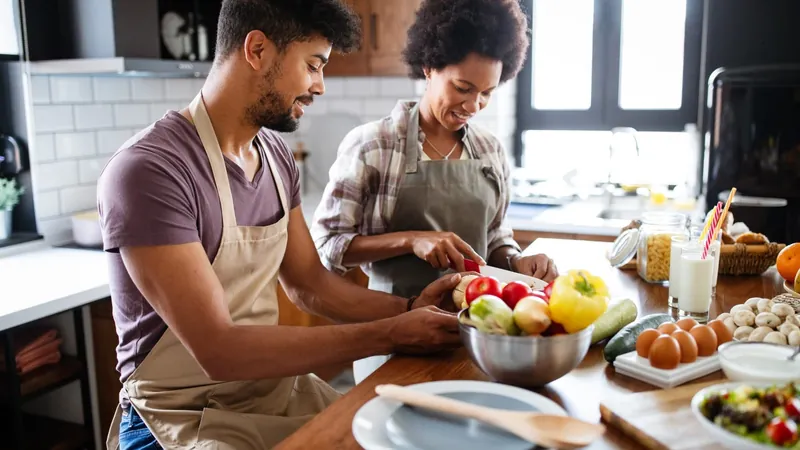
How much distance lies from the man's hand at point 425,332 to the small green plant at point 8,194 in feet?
6.51

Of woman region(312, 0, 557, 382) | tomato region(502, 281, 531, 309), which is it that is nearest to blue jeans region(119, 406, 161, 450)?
woman region(312, 0, 557, 382)

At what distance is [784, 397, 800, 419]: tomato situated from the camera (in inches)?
38.1

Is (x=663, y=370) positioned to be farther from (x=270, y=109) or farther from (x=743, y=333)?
(x=270, y=109)

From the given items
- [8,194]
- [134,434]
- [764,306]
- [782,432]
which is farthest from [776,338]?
[8,194]

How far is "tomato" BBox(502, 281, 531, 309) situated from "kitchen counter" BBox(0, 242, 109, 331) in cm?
144

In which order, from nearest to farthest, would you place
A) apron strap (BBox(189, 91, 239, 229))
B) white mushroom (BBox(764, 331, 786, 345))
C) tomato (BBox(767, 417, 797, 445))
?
tomato (BBox(767, 417, 797, 445)) → white mushroom (BBox(764, 331, 786, 345)) → apron strap (BBox(189, 91, 239, 229))

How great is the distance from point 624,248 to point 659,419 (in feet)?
3.27

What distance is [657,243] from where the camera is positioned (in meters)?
1.93

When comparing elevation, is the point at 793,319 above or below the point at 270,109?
below

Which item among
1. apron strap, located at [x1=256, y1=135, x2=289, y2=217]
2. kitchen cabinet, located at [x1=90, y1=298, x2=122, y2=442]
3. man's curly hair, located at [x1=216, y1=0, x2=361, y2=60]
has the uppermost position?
man's curly hair, located at [x1=216, y1=0, x2=361, y2=60]

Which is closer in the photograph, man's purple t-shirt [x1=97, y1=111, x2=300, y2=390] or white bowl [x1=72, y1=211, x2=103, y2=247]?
man's purple t-shirt [x1=97, y1=111, x2=300, y2=390]

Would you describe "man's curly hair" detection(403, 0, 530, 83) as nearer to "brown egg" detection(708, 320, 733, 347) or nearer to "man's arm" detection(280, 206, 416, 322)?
"man's arm" detection(280, 206, 416, 322)

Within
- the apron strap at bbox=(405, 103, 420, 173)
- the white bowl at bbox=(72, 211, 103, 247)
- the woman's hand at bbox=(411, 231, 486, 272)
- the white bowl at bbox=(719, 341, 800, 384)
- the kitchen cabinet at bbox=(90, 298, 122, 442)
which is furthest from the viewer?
the white bowl at bbox=(72, 211, 103, 247)

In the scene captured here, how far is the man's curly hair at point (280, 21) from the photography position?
1599 millimetres
